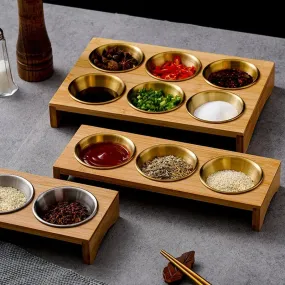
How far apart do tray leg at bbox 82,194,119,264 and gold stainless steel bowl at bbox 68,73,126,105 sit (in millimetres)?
1052

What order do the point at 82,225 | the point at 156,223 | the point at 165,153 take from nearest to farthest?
1. the point at 82,225
2. the point at 156,223
3. the point at 165,153

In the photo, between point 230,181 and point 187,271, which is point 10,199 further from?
point 230,181

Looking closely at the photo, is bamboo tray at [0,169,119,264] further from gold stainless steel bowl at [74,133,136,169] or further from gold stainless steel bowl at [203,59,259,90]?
gold stainless steel bowl at [203,59,259,90]

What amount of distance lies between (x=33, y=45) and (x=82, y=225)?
1673mm

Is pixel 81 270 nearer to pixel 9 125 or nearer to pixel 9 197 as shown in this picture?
pixel 9 197

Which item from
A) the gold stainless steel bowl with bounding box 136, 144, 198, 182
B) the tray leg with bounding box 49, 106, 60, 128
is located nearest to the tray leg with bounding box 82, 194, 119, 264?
the gold stainless steel bowl with bounding box 136, 144, 198, 182

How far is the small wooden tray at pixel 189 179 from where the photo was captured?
16.4 ft

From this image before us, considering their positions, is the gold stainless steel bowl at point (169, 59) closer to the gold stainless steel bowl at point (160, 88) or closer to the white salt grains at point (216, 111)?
the gold stainless steel bowl at point (160, 88)

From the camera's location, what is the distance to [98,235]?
16.0ft

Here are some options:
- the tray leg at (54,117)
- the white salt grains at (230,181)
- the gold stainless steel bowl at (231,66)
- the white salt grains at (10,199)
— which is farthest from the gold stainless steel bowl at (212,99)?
the white salt grains at (10,199)

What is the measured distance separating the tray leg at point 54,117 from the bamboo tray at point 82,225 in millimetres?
789

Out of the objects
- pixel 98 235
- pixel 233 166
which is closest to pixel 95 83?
pixel 233 166

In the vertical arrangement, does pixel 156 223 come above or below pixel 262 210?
below

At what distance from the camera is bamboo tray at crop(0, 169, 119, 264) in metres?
4.76
